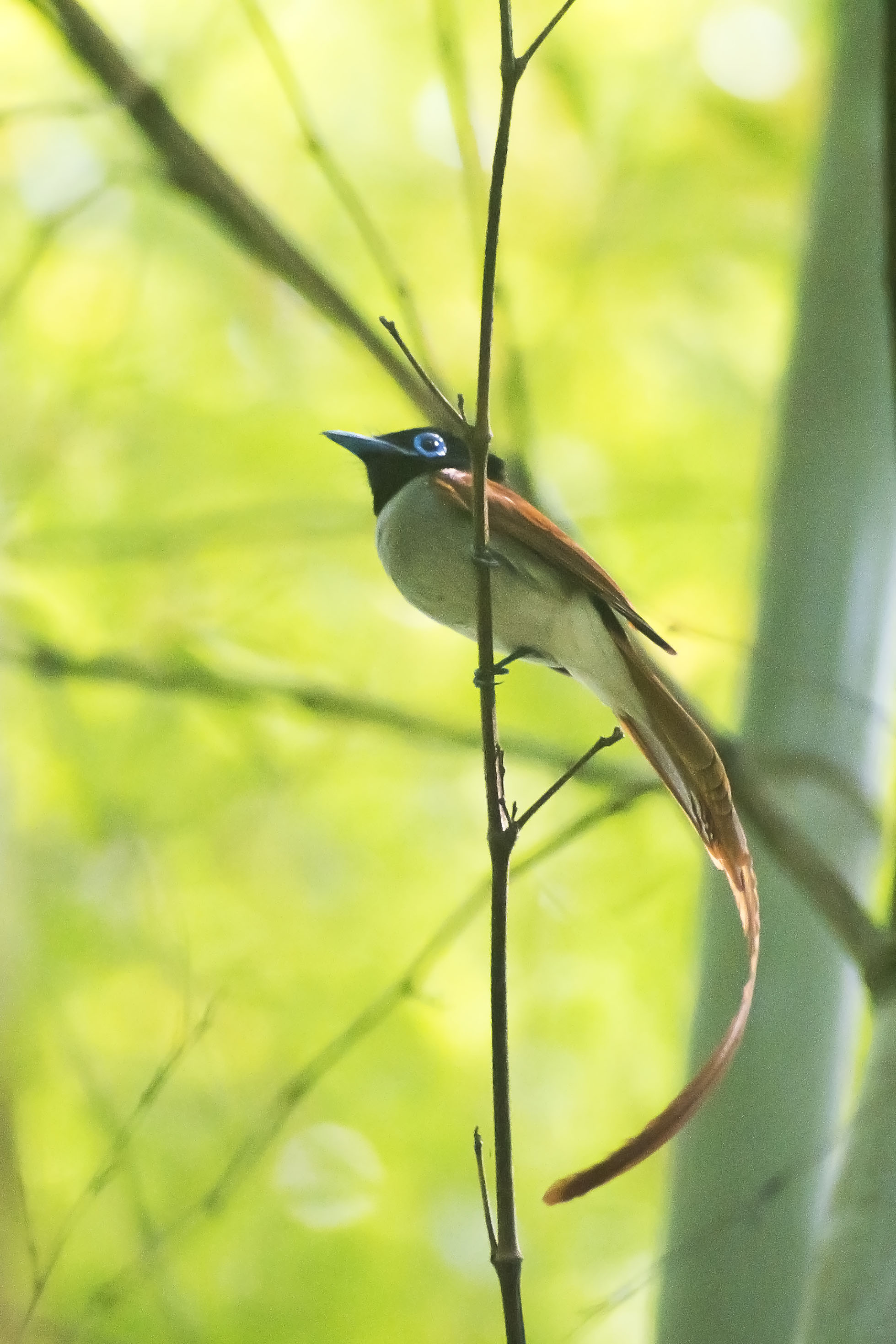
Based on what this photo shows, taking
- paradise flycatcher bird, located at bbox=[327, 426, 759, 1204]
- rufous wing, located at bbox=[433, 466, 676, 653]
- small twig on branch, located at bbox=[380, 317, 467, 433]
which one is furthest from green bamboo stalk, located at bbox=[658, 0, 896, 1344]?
small twig on branch, located at bbox=[380, 317, 467, 433]

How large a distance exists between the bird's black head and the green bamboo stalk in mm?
616

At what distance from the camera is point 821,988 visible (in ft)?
7.07

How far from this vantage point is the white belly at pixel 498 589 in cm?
201

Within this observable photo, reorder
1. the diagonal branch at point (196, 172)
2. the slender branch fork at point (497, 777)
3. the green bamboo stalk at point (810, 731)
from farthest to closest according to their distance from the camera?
the diagonal branch at point (196, 172), the green bamboo stalk at point (810, 731), the slender branch fork at point (497, 777)

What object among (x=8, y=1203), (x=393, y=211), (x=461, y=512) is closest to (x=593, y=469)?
(x=393, y=211)

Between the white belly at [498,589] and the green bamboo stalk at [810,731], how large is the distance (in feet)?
1.57

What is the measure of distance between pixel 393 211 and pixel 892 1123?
10.9 feet

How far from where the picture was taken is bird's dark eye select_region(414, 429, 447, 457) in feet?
8.16

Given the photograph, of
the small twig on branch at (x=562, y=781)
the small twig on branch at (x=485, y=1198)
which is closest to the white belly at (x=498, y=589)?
the small twig on branch at (x=562, y=781)

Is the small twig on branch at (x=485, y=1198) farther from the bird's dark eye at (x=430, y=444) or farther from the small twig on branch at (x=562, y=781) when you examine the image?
the bird's dark eye at (x=430, y=444)

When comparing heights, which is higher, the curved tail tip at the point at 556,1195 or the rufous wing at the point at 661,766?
the rufous wing at the point at 661,766

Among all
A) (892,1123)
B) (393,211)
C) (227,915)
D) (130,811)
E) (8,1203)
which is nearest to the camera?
(892,1123)

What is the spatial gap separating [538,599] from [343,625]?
1.97m

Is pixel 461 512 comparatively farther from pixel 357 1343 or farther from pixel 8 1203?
pixel 357 1343
